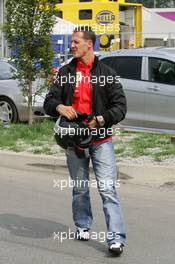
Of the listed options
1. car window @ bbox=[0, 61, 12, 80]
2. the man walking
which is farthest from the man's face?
car window @ bbox=[0, 61, 12, 80]

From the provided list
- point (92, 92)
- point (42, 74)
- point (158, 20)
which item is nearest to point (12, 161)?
point (42, 74)

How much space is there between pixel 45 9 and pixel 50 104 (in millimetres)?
6940

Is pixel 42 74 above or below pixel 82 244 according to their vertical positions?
above

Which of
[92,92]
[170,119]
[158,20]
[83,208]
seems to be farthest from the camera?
[158,20]

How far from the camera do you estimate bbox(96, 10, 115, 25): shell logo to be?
92.1 ft

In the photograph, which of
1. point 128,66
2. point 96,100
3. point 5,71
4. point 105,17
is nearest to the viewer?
point 96,100

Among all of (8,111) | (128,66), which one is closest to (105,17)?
(8,111)

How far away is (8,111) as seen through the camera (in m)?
13.6

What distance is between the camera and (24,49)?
12008mm

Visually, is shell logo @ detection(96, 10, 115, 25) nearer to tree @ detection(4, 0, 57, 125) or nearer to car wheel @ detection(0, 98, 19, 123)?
car wheel @ detection(0, 98, 19, 123)

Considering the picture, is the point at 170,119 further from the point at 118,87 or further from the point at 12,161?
→ the point at 118,87

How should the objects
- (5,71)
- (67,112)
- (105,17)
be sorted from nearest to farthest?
(67,112) < (5,71) < (105,17)

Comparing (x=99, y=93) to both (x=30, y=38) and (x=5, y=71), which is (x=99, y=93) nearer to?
(x=30, y=38)

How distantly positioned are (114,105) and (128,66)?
7.14 m
